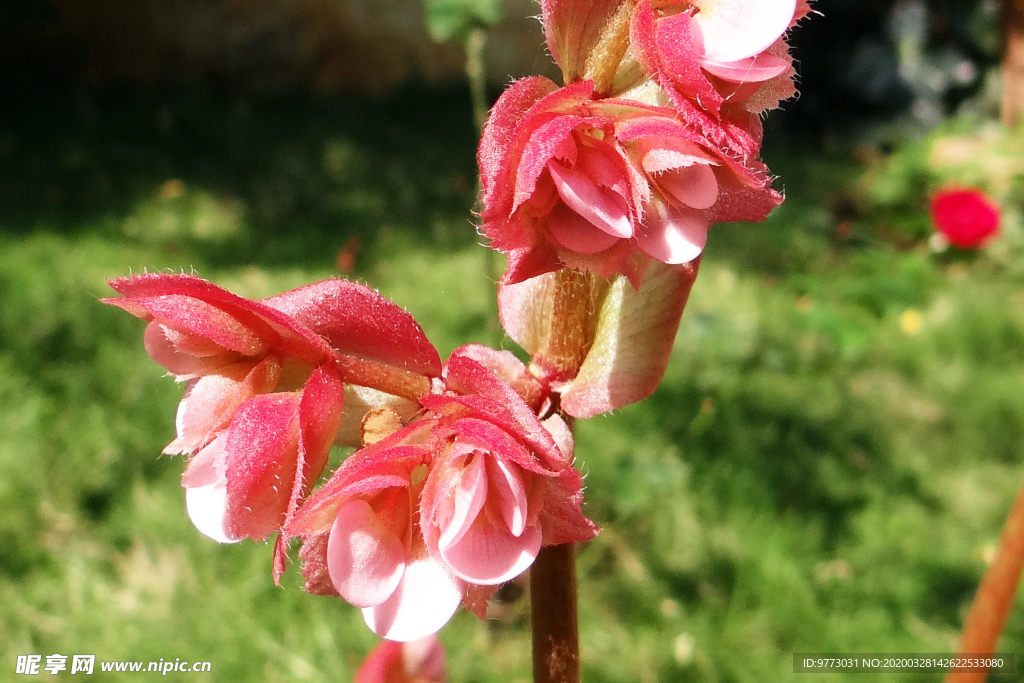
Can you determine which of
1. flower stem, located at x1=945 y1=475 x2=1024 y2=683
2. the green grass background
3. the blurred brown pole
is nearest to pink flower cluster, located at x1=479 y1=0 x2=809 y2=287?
flower stem, located at x1=945 y1=475 x2=1024 y2=683

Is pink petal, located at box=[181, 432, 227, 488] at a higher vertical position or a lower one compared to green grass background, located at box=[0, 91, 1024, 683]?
higher

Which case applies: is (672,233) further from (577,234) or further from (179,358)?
(179,358)

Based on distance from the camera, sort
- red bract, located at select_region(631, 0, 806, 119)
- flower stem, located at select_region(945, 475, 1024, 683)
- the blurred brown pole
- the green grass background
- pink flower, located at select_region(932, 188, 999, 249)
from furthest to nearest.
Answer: the blurred brown pole
pink flower, located at select_region(932, 188, 999, 249)
the green grass background
flower stem, located at select_region(945, 475, 1024, 683)
red bract, located at select_region(631, 0, 806, 119)

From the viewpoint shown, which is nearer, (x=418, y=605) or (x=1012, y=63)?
(x=418, y=605)

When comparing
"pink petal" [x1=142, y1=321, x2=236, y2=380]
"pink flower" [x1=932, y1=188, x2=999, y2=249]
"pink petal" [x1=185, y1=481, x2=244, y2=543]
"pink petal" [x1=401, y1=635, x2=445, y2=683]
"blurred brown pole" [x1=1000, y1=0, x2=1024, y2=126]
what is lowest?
"blurred brown pole" [x1=1000, y1=0, x2=1024, y2=126]

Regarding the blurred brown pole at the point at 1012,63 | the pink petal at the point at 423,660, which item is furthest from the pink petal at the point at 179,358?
the blurred brown pole at the point at 1012,63

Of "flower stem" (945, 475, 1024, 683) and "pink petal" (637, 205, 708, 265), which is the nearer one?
"pink petal" (637, 205, 708, 265)

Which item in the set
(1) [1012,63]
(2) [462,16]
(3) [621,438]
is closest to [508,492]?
(2) [462,16]

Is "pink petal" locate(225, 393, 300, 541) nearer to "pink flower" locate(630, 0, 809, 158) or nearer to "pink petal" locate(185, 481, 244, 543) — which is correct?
"pink petal" locate(185, 481, 244, 543)
